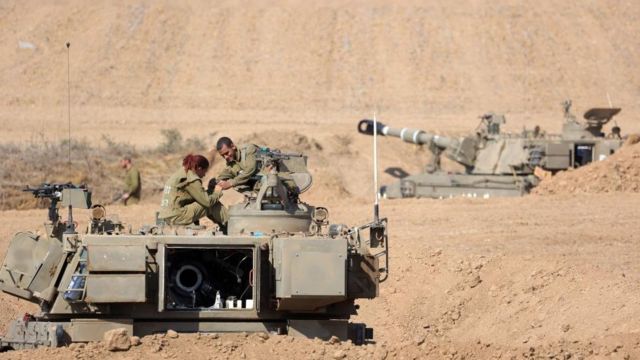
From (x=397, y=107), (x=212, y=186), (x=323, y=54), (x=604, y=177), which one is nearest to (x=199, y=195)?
(x=212, y=186)

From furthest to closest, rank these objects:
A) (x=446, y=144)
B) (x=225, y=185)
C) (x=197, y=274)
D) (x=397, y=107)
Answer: (x=397, y=107), (x=446, y=144), (x=225, y=185), (x=197, y=274)

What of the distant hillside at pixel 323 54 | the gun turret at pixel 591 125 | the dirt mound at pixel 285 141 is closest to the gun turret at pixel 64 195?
the gun turret at pixel 591 125

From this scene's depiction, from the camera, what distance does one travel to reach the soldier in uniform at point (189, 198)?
41.8 feet

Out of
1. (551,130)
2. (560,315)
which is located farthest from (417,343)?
(551,130)

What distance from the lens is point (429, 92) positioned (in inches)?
2259

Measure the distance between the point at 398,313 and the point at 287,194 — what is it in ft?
19.9

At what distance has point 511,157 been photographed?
31031 mm

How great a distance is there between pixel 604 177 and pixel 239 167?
51.3ft

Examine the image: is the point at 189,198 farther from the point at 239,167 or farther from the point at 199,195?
the point at 239,167

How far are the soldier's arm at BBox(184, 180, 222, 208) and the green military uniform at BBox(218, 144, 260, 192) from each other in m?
0.31

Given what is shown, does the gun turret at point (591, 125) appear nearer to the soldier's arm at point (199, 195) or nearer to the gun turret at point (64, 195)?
the soldier's arm at point (199, 195)

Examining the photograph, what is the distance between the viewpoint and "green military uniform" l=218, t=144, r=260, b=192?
43.0ft

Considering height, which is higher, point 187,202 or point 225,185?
point 225,185

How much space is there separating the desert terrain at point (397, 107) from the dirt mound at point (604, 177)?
0.04m
